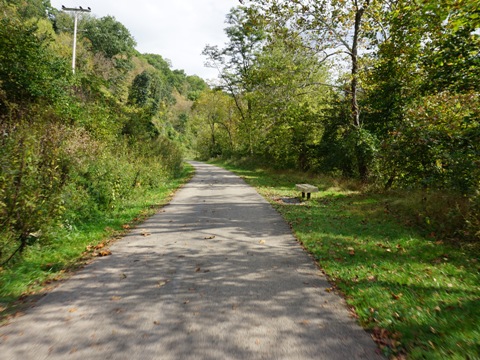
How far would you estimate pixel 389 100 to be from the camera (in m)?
14.2

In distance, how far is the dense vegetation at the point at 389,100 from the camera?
7.42m

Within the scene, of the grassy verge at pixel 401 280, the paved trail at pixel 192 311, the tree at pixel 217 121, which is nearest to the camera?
the paved trail at pixel 192 311

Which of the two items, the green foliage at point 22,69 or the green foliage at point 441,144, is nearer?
the green foliage at point 441,144

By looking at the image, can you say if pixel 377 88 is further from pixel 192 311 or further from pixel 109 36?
pixel 109 36

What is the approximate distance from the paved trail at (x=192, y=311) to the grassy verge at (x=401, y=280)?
0.34m

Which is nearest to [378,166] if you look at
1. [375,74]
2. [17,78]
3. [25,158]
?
[375,74]

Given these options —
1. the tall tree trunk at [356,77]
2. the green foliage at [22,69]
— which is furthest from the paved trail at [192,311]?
the tall tree trunk at [356,77]

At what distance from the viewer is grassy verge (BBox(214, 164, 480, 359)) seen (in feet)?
10.2

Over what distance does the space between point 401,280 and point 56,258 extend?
573cm

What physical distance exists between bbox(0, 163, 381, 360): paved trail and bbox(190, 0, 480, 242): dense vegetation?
4.26 meters

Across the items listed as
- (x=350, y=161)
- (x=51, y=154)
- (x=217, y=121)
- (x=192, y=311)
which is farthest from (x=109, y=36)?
(x=192, y=311)

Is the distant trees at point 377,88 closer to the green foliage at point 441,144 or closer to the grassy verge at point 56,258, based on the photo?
the green foliage at point 441,144

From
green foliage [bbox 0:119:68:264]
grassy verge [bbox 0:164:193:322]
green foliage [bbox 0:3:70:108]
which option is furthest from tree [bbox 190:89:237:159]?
green foliage [bbox 0:119:68:264]

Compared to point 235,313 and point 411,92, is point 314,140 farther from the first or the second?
point 235,313
